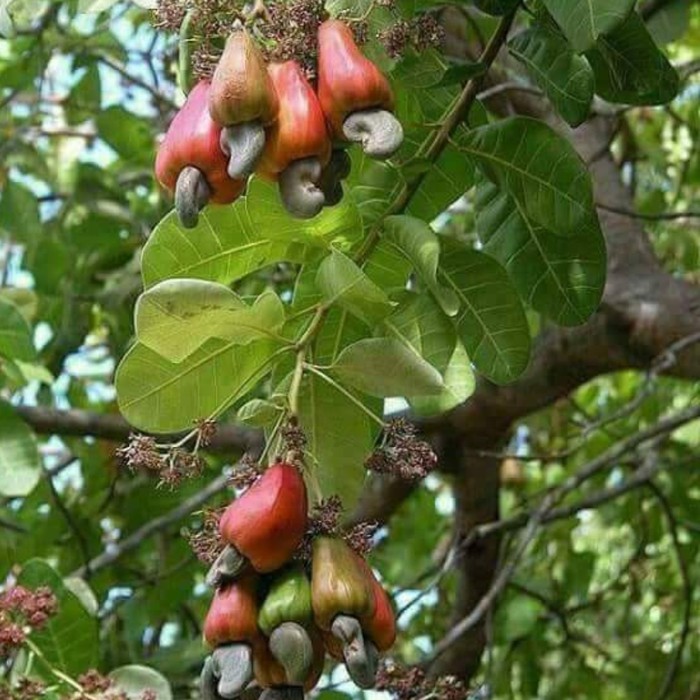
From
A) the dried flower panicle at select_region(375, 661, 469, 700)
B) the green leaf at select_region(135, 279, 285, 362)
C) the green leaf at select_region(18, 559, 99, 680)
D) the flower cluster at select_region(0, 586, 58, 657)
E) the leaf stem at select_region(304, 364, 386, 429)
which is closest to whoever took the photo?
the green leaf at select_region(135, 279, 285, 362)

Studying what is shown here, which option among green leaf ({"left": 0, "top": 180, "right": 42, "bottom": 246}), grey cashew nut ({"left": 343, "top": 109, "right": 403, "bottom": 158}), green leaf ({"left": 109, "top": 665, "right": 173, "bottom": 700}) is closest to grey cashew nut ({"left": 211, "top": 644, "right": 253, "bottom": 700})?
grey cashew nut ({"left": 343, "top": 109, "right": 403, "bottom": 158})

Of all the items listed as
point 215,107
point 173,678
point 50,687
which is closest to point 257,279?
point 173,678

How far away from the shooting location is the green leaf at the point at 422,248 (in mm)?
1170

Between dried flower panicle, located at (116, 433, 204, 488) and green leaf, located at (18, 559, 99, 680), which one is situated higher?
dried flower panicle, located at (116, 433, 204, 488)

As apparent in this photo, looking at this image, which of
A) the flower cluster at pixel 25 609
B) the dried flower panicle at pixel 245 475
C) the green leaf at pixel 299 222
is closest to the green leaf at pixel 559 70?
the green leaf at pixel 299 222

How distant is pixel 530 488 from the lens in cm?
335

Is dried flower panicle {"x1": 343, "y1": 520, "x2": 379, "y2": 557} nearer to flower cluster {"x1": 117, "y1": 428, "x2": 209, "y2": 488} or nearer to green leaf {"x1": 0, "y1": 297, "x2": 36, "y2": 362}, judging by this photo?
flower cluster {"x1": 117, "y1": 428, "x2": 209, "y2": 488}

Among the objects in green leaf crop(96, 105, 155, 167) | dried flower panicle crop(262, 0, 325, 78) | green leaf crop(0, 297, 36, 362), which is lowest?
green leaf crop(96, 105, 155, 167)

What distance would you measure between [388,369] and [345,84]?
22 centimetres

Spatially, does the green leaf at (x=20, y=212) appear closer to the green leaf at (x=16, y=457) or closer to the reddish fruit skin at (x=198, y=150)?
the green leaf at (x=16, y=457)

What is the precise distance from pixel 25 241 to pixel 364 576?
5.76 feet

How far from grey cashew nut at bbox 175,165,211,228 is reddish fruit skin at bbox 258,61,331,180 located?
0.14 feet

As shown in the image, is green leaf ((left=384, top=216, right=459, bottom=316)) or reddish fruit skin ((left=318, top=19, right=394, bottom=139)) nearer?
reddish fruit skin ((left=318, top=19, right=394, bottom=139))

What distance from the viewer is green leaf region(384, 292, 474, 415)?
1.21 metres
